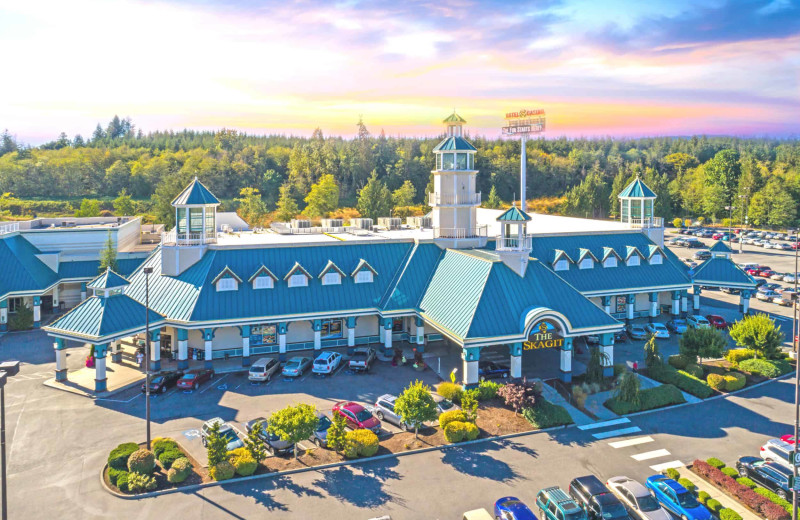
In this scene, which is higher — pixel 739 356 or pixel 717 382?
pixel 739 356

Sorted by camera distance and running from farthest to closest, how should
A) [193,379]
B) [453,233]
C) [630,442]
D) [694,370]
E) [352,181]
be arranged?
[352,181] < [453,233] < [694,370] < [193,379] < [630,442]

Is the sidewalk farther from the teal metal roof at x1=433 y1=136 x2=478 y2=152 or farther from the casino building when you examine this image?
the teal metal roof at x1=433 y1=136 x2=478 y2=152

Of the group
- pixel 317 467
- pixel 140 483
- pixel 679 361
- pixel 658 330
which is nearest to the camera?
pixel 140 483

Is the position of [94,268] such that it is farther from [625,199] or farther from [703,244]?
[703,244]

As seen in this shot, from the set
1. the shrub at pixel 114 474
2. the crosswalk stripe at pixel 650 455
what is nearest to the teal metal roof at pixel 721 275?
the crosswalk stripe at pixel 650 455

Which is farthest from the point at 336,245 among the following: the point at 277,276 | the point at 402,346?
the point at 402,346

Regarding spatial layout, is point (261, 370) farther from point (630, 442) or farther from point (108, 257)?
point (108, 257)

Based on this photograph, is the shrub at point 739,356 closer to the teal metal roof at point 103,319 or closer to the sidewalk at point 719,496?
the sidewalk at point 719,496

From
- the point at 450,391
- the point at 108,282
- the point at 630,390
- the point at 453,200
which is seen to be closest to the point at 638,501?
the point at 630,390

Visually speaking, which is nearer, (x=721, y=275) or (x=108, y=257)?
(x=721, y=275)
